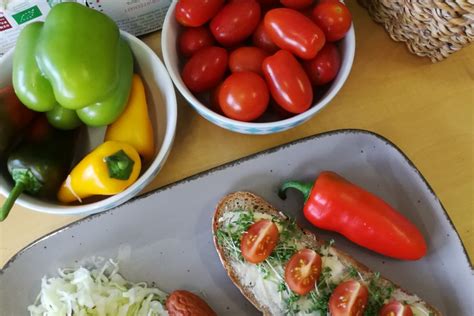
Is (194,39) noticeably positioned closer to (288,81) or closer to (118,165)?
(288,81)

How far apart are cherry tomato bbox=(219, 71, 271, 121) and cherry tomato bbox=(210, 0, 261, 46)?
0.39 ft

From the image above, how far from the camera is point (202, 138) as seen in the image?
1454 mm

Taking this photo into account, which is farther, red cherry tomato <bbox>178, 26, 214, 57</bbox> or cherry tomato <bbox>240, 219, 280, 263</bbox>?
red cherry tomato <bbox>178, 26, 214, 57</bbox>

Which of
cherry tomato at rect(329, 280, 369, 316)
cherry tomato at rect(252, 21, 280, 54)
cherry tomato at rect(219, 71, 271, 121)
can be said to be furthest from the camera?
cherry tomato at rect(252, 21, 280, 54)

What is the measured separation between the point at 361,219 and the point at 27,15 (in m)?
0.94

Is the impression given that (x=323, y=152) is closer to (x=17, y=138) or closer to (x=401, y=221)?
(x=401, y=221)

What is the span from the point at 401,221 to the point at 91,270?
2.48 feet

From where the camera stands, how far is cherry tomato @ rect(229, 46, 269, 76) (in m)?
1.33

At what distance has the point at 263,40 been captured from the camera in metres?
1.37

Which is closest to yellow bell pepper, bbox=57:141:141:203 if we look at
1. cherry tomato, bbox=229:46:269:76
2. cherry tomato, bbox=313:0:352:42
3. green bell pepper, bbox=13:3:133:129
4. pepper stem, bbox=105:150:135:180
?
pepper stem, bbox=105:150:135:180

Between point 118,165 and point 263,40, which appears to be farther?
point 263,40

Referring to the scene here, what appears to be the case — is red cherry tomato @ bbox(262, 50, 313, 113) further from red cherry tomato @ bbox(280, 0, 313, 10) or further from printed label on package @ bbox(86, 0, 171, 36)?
printed label on package @ bbox(86, 0, 171, 36)

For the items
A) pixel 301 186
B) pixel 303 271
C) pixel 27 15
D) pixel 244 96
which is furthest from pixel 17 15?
pixel 303 271

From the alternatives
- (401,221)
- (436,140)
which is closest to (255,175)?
(401,221)
